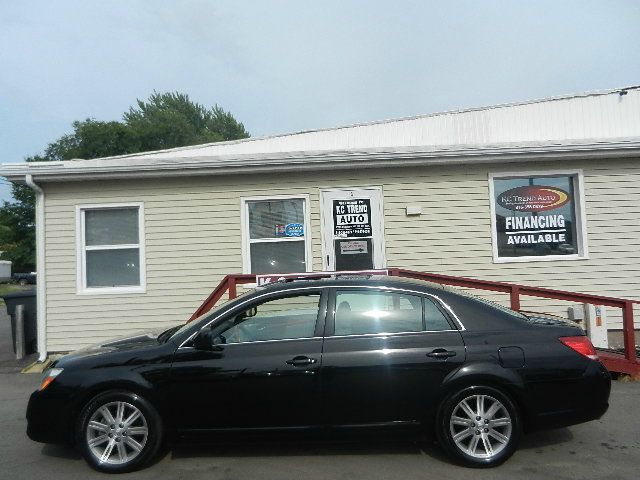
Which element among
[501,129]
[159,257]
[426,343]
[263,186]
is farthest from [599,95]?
[426,343]

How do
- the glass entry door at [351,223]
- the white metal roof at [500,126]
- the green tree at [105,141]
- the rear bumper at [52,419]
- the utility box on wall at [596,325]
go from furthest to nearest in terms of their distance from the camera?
the green tree at [105,141] < the white metal roof at [500,126] < the glass entry door at [351,223] < the utility box on wall at [596,325] < the rear bumper at [52,419]

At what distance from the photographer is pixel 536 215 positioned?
29.9 feet

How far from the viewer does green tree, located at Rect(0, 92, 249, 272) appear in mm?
53250

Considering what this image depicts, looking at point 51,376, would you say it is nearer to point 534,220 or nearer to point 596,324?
point 596,324

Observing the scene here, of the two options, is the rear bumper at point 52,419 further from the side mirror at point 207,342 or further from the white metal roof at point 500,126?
the white metal roof at point 500,126

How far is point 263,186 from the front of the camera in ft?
29.7

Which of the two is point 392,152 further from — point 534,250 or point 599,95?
point 599,95

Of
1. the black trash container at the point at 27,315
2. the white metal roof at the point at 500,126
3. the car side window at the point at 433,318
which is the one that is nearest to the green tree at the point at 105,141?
the white metal roof at the point at 500,126

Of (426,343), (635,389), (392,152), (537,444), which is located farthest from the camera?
(392,152)

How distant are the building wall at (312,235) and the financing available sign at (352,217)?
0.29 meters

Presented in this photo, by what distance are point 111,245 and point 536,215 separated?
700 centimetres

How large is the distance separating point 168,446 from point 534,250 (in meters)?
6.78

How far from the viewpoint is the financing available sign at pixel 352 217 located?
29.6 feet

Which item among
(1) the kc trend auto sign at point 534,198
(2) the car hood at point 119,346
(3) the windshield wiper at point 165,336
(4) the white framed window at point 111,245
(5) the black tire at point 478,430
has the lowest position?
(5) the black tire at point 478,430
